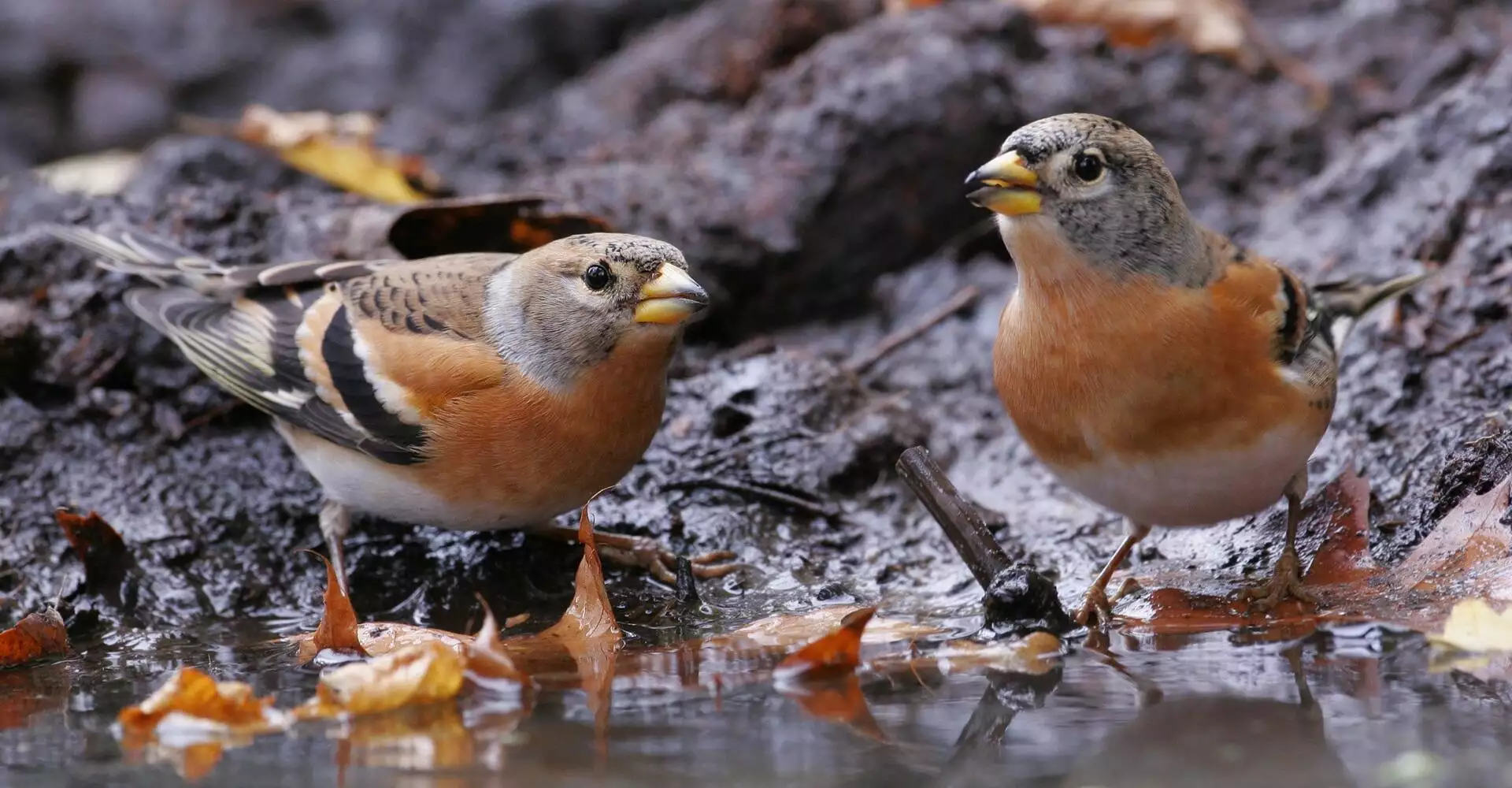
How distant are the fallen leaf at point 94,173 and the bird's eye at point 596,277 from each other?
10.4 feet

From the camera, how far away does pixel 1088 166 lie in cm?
361

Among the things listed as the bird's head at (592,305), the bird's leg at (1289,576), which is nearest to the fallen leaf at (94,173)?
the bird's head at (592,305)

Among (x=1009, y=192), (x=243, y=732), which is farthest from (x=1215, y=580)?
(x=243, y=732)

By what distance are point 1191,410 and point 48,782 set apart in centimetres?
266

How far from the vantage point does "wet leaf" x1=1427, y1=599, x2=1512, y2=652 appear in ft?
9.81

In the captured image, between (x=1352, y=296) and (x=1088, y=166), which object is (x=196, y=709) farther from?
(x=1352, y=296)

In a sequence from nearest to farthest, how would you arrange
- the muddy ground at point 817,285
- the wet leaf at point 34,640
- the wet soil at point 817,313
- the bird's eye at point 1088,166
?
the bird's eye at point 1088,166, the wet leaf at point 34,640, the wet soil at point 817,313, the muddy ground at point 817,285

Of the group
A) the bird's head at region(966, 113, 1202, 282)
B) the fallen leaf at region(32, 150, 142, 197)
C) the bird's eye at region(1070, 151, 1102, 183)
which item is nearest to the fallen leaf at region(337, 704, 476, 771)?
the bird's head at region(966, 113, 1202, 282)

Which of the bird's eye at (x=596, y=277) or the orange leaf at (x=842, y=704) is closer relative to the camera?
the orange leaf at (x=842, y=704)

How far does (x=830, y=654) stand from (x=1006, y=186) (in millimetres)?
1231

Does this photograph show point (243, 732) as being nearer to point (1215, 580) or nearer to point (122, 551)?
point (122, 551)

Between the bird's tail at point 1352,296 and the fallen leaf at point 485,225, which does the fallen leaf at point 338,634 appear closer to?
the fallen leaf at point 485,225

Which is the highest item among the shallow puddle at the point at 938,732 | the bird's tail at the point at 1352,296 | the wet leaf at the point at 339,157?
the wet leaf at the point at 339,157

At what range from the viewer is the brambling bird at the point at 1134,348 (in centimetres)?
354
